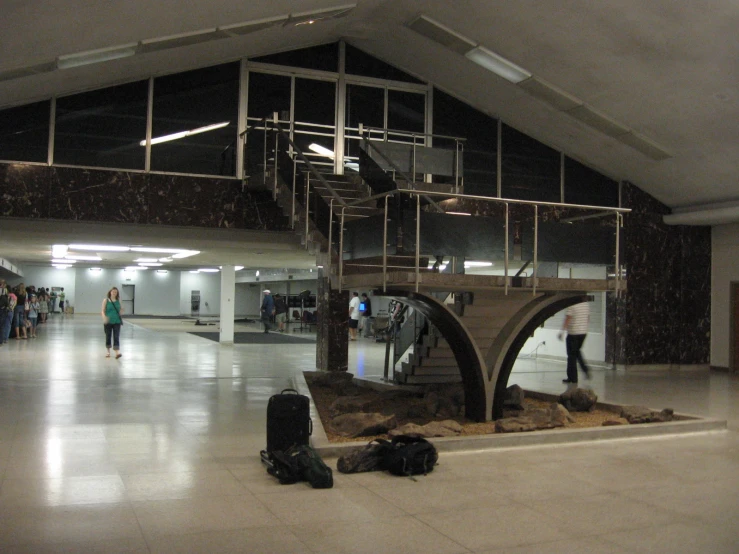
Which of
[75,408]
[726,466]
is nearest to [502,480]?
[726,466]

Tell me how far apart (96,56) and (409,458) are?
919 cm

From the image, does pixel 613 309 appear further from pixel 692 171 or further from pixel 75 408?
pixel 75 408

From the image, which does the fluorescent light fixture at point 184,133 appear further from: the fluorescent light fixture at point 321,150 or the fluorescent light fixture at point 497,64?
the fluorescent light fixture at point 497,64

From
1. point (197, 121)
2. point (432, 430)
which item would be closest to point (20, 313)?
point (197, 121)

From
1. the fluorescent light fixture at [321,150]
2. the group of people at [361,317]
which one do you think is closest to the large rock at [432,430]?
the fluorescent light fixture at [321,150]

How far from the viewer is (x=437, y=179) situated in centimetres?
1694

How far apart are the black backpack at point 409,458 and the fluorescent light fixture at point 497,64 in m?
9.75

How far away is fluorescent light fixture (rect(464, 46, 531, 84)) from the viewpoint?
48.6 feet

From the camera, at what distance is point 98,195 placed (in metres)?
14.7

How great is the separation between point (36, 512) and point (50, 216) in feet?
32.8

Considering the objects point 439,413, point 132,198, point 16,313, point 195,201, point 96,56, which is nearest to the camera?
point 439,413

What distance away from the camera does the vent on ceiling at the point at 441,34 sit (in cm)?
1445

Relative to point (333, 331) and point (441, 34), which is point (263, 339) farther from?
point (441, 34)

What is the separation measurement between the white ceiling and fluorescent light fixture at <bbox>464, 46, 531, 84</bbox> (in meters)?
0.24
